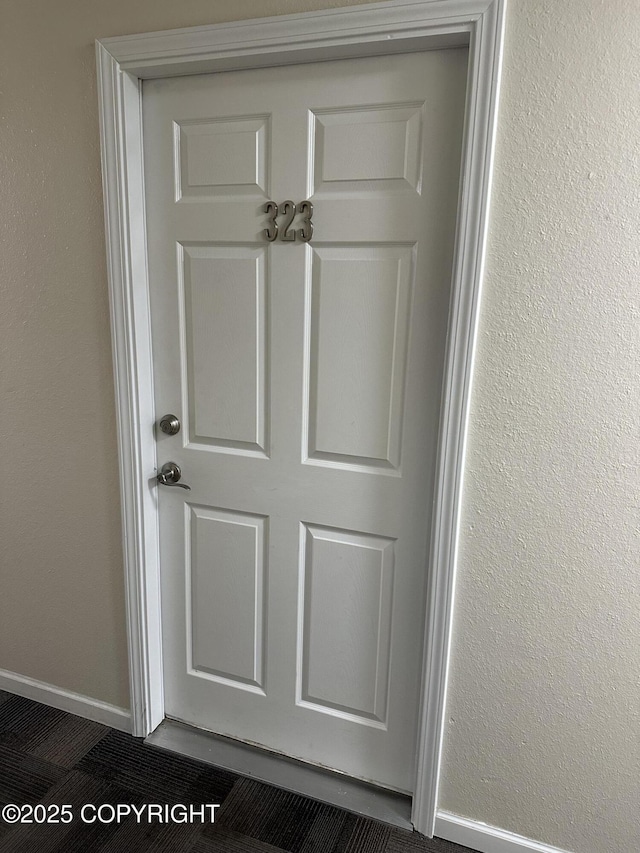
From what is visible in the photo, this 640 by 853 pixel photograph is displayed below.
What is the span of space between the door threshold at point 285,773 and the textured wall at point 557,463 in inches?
7.4

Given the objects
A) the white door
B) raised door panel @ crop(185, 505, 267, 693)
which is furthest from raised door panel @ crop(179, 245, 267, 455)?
raised door panel @ crop(185, 505, 267, 693)

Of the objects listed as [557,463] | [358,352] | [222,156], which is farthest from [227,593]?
[222,156]

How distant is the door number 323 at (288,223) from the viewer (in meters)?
1.50

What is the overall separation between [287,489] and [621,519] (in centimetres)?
84

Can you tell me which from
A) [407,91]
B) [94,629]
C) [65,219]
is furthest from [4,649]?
[407,91]

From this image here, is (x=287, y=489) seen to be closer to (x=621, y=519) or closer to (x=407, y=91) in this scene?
(x=621, y=519)

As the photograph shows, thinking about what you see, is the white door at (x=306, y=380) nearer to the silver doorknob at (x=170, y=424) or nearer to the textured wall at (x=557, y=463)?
the silver doorknob at (x=170, y=424)

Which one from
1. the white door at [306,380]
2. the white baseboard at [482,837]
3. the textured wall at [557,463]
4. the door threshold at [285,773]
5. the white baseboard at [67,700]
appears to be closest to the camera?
the textured wall at [557,463]

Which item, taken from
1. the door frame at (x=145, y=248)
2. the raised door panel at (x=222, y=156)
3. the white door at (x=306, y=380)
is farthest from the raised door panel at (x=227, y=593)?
the raised door panel at (x=222, y=156)

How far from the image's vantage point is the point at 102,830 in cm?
164

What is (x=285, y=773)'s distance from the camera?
1799mm

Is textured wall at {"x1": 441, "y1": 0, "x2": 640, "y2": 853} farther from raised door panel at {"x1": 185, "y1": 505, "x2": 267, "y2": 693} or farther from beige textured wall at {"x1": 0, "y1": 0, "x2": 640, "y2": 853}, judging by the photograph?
raised door panel at {"x1": 185, "y1": 505, "x2": 267, "y2": 693}

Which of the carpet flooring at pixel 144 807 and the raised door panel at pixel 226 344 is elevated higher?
the raised door panel at pixel 226 344

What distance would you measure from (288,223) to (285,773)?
1.58 m
